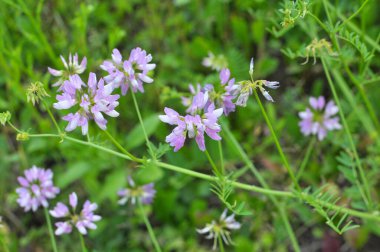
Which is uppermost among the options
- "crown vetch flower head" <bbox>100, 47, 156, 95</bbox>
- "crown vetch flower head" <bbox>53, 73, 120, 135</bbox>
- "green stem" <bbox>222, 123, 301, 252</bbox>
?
"crown vetch flower head" <bbox>100, 47, 156, 95</bbox>

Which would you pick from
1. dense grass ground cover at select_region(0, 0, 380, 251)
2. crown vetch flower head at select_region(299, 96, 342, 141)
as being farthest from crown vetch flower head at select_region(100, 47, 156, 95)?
crown vetch flower head at select_region(299, 96, 342, 141)

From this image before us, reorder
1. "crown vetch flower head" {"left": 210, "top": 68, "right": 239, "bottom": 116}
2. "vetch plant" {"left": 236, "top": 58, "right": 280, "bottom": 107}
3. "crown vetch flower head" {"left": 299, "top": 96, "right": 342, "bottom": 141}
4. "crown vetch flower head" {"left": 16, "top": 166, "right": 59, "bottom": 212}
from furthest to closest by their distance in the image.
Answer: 1. "crown vetch flower head" {"left": 299, "top": 96, "right": 342, "bottom": 141}
2. "crown vetch flower head" {"left": 16, "top": 166, "right": 59, "bottom": 212}
3. "crown vetch flower head" {"left": 210, "top": 68, "right": 239, "bottom": 116}
4. "vetch plant" {"left": 236, "top": 58, "right": 280, "bottom": 107}

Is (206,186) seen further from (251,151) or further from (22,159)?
(22,159)

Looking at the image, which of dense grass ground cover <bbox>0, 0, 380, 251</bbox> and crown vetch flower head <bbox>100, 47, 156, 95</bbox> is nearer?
crown vetch flower head <bbox>100, 47, 156, 95</bbox>

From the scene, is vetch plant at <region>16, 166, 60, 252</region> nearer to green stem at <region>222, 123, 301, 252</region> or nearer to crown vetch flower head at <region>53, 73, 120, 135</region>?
crown vetch flower head at <region>53, 73, 120, 135</region>

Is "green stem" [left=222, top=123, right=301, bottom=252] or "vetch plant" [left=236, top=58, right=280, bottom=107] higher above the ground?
"vetch plant" [left=236, top=58, right=280, bottom=107]

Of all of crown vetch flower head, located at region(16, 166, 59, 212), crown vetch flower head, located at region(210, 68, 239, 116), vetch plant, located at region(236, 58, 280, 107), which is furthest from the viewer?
crown vetch flower head, located at region(16, 166, 59, 212)

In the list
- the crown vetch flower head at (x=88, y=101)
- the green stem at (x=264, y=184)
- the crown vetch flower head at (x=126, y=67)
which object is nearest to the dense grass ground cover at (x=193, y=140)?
the green stem at (x=264, y=184)

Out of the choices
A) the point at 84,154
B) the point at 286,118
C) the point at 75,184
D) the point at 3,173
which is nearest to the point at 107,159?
the point at 84,154

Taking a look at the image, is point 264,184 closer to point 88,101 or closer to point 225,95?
point 225,95
